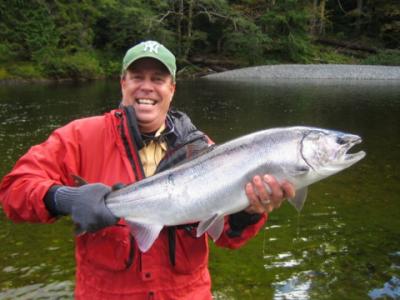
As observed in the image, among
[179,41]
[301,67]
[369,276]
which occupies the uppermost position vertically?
[179,41]

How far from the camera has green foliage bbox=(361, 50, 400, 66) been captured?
4497cm

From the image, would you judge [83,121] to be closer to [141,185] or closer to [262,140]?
[141,185]

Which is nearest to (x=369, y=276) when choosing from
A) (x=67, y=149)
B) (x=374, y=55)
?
(x=67, y=149)

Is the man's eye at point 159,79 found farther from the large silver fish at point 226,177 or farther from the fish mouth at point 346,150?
the fish mouth at point 346,150

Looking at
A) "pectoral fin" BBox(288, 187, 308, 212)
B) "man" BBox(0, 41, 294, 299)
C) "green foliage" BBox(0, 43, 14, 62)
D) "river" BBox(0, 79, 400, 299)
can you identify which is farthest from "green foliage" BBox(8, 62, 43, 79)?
"pectoral fin" BBox(288, 187, 308, 212)

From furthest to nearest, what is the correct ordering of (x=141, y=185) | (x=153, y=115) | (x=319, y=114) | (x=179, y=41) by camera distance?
(x=179, y=41) < (x=319, y=114) < (x=153, y=115) < (x=141, y=185)

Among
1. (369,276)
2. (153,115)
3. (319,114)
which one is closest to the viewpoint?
(153,115)

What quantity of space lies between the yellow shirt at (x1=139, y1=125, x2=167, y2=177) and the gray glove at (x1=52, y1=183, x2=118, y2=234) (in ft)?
1.45

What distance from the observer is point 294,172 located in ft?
10.5

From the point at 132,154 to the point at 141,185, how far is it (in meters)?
0.23

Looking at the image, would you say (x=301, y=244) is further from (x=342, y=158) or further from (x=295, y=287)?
(x=342, y=158)

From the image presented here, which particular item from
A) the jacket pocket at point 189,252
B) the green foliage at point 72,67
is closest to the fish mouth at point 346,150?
the jacket pocket at point 189,252

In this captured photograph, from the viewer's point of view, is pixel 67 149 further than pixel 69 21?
No

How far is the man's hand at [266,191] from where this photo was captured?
315 centimetres
